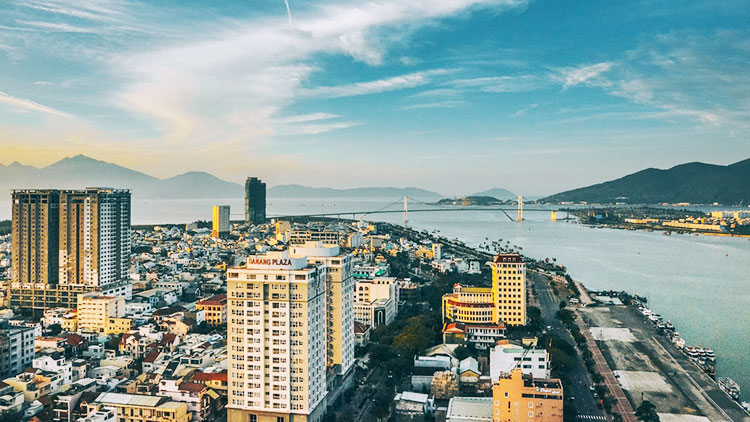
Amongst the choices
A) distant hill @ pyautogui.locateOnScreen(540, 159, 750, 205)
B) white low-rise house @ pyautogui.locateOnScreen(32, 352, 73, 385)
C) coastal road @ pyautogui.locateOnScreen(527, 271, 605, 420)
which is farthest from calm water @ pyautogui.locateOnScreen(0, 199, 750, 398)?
distant hill @ pyautogui.locateOnScreen(540, 159, 750, 205)

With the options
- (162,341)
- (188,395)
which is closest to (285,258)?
(188,395)

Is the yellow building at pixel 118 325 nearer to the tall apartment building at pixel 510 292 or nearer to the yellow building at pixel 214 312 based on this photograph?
the yellow building at pixel 214 312

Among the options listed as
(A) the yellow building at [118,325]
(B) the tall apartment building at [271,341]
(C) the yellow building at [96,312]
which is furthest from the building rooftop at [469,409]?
(C) the yellow building at [96,312]

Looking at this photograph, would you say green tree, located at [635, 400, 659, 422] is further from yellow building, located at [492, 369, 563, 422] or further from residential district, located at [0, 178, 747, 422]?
yellow building, located at [492, 369, 563, 422]

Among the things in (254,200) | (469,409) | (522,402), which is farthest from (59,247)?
(254,200)

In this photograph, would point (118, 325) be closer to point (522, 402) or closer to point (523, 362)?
point (523, 362)

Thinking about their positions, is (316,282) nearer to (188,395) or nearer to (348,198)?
(188,395)
